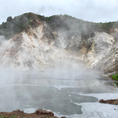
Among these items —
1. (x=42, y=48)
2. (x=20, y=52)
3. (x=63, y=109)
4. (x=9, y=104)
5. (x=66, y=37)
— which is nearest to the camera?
(x=63, y=109)

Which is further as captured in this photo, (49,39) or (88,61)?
(49,39)

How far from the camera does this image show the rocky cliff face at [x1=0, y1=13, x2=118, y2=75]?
59562 millimetres

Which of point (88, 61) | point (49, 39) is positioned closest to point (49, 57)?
point (49, 39)

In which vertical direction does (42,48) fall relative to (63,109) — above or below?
above

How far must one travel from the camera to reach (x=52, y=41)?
225 ft

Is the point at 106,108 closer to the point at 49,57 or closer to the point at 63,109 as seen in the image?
the point at 63,109

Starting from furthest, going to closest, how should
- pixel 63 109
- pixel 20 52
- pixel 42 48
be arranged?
1. pixel 42 48
2. pixel 20 52
3. pixel 63 109

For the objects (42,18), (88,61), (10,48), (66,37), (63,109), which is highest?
(42,18)

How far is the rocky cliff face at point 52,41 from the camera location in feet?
195

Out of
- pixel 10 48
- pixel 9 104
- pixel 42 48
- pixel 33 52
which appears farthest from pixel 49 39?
pixel 9 104

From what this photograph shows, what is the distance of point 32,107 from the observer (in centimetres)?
1856

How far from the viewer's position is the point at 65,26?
73.9 metres

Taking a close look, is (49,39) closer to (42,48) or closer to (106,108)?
(42,48)

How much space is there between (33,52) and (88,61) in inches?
683
